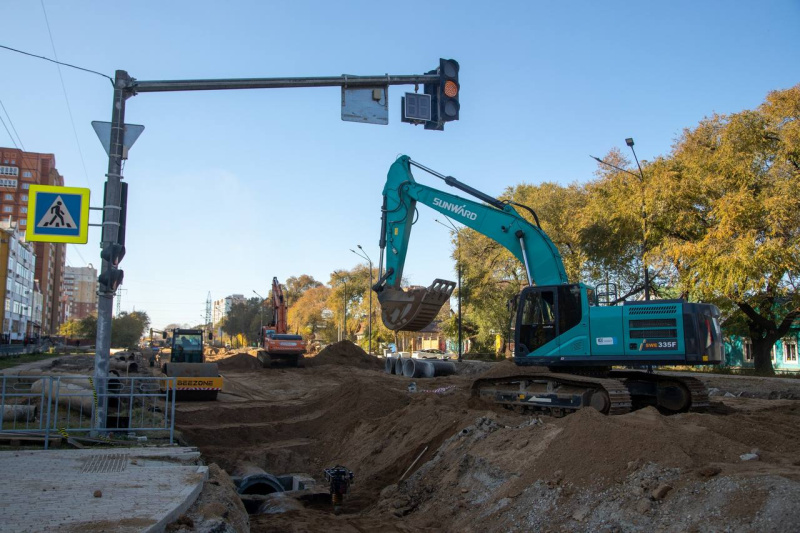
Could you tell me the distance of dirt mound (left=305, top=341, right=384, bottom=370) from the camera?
40.8 m

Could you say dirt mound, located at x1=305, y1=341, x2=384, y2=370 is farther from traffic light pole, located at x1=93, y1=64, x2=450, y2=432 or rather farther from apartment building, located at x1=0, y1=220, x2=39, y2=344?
apartment building, located at x1=0, y1=220, x2=39, y2=344

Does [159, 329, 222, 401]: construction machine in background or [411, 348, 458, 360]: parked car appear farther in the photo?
[411, 348, 458, 360]: parked car

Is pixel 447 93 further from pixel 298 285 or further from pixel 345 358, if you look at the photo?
pixel 298 285

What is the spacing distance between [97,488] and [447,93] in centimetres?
722

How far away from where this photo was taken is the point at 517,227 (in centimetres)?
1455

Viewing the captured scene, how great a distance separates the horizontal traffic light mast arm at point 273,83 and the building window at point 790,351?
4439 centimetres

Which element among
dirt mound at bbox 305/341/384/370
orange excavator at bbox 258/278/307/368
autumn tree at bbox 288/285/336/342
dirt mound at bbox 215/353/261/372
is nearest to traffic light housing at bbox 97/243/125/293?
orange excavator at bbox 258/278/307/368

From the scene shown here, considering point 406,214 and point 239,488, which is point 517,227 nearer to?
point 406,214

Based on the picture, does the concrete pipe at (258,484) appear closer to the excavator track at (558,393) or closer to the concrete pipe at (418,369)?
the excavator track at (558,393)

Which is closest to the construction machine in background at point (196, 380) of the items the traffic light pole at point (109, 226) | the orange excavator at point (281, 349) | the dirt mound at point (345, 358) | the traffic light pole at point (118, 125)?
the traffic light pole at point (109, 226)

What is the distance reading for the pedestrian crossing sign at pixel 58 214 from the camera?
368 inches

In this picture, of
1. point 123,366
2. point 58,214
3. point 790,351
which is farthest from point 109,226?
point 790,351

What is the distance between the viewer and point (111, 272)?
31.1 ft

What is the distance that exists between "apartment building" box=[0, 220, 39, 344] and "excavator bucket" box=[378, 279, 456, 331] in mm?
60788
